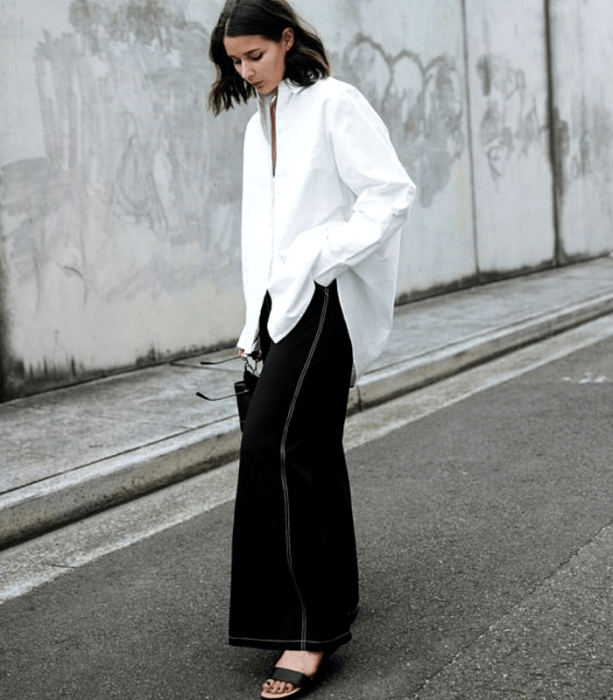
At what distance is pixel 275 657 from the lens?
10.9 feet

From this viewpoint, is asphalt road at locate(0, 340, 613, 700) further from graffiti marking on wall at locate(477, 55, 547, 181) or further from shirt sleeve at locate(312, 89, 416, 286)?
graffiti marking on wall at locate(477, 55, 547, 181)

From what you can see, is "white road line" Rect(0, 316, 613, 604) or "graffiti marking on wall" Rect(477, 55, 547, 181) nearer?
"white road line" Rect(0, 316, 613, 604)

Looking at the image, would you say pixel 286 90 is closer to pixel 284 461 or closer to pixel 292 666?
pixel 284 461

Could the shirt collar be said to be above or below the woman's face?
below

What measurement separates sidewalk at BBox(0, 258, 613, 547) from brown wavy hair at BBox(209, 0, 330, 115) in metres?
2.47

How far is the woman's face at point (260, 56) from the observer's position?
9.99ft

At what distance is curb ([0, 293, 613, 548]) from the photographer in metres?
4.85

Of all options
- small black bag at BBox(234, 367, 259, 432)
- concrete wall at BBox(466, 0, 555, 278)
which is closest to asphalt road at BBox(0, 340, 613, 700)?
small black bag at BBox(234, 367, 259, 432)

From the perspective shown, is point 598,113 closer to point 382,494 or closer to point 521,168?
point 521,168

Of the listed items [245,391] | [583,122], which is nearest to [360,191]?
[245,391]

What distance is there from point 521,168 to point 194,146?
5.92 meters

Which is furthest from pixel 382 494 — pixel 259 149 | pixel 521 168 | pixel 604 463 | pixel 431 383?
pixel 521 168

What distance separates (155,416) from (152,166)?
2289 millimetres

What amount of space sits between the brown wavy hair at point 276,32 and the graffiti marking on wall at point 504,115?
31.2 feet
